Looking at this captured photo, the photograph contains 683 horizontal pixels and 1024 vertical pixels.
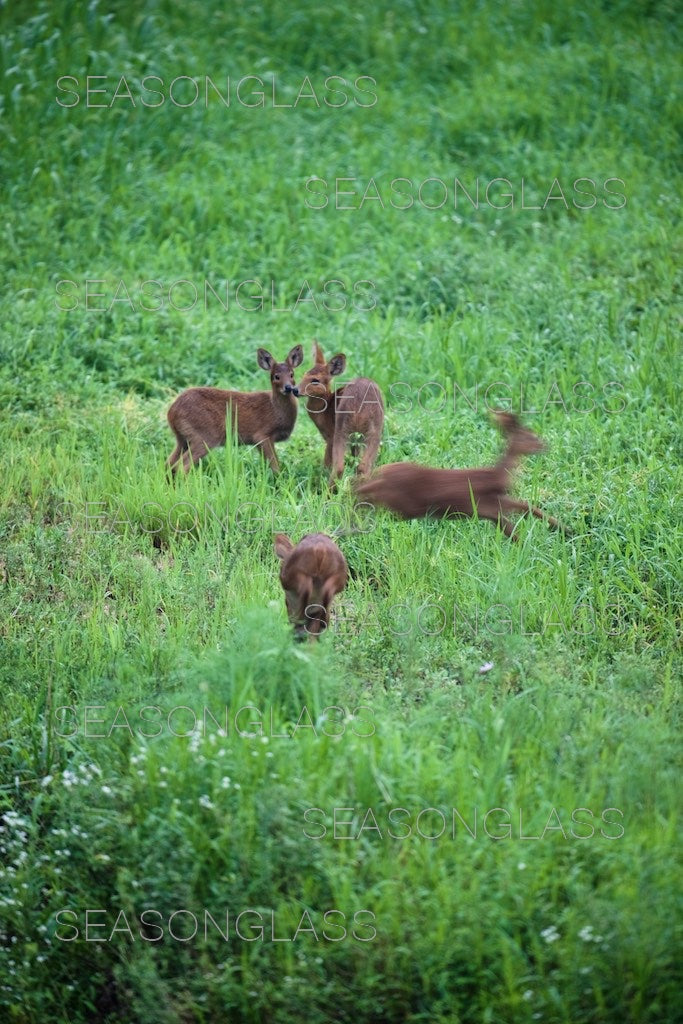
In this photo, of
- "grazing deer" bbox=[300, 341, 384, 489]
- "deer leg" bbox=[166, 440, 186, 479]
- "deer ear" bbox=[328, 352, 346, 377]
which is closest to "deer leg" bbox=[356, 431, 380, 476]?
"grazing deer" bbox=[300, 341, 384, 489]

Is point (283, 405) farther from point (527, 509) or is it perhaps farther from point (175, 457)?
point (527, 509)

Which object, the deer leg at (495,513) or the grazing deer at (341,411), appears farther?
the grazing deer at (341,411)

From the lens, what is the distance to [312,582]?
6305mm

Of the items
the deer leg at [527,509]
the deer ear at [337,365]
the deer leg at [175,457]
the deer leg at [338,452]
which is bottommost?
the deer leg at [175,457]

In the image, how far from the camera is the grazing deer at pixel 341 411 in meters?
→ 8.27

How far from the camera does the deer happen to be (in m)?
8.38

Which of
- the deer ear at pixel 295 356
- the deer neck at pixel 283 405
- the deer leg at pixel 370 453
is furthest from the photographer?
the deer ear at pixel 295 356

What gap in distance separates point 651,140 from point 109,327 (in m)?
6.07

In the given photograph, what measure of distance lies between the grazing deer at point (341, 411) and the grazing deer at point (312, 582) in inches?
73.1

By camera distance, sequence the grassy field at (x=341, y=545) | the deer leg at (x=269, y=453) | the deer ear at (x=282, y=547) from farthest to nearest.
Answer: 1. the deer leg at (x=269, y=453)
2. the deer ear at (x=282, y=547)
3. the grassy field at (x=341, y=545)

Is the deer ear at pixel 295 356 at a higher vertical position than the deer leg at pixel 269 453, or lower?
higher

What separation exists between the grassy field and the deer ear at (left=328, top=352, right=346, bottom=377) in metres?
0.60

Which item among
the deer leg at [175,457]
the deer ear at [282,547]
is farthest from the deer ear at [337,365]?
the deer ear at [282,547]

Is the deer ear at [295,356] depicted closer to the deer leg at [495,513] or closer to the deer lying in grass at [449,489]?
the deer lying in grass at [449,489]
